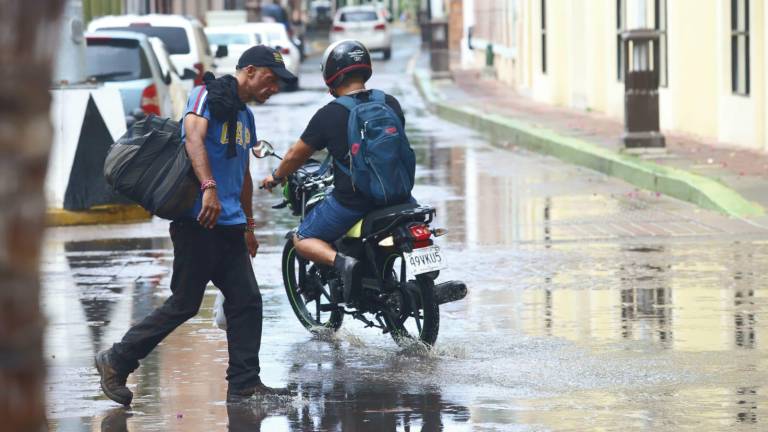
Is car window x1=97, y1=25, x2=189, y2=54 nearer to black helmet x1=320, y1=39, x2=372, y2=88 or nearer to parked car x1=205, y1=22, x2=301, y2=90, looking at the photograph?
parked car x1=205, y1=22, x2=301, y2=90

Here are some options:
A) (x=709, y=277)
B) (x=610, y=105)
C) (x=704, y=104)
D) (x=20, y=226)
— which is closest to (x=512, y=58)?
(x=610, y=105)

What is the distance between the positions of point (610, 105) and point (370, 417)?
20.5 meters

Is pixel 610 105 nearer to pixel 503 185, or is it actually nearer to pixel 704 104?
pixel 704 104

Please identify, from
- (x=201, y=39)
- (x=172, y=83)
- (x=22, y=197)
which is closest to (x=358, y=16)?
(x=201, y=39)

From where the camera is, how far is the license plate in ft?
25.9

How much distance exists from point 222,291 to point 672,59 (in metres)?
16.4

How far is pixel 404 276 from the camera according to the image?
27.6 feet

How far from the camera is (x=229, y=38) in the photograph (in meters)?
42.5

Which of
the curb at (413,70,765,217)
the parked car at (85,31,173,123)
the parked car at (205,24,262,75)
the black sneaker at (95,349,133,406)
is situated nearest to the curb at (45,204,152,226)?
the parked car at (85,31,173,123)

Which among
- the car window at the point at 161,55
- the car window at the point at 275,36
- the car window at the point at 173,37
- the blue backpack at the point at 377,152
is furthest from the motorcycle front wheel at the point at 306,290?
the car window at the point at 275,36

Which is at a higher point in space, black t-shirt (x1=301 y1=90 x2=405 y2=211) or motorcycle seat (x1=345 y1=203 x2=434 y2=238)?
black t-shirt (x1=301 y1=90 x2=405 y2=211)

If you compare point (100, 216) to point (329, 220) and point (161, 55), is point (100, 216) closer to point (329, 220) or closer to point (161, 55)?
point (329, 220)

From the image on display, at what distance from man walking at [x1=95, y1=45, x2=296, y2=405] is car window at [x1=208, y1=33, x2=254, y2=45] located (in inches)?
1373

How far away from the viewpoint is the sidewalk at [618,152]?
14602 millimetres
